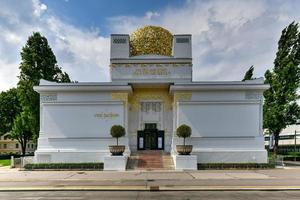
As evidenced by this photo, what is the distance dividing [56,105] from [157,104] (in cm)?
911

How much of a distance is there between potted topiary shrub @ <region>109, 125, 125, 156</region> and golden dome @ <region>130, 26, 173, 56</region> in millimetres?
9142

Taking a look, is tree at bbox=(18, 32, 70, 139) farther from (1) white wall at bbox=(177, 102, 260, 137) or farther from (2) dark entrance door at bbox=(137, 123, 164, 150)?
(1) white wall at bbox=(177, 102, 260, 137)

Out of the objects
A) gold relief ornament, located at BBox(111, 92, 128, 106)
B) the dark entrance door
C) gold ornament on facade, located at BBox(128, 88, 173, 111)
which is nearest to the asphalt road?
gold relief ornament, located at BBox(111, 92, 128, 106)

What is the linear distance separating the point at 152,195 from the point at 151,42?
21253 mm

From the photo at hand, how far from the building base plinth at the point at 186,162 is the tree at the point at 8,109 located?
1357 inches

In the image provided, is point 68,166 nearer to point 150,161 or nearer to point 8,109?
point 150,161

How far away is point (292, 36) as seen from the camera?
34.9 m

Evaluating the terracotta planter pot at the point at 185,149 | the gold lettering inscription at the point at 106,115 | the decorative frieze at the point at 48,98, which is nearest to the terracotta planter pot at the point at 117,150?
the gold lettering inscription at the point at 106,115

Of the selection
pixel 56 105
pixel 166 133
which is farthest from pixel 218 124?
pixel 56 105

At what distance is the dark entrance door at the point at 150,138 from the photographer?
96.8 ft

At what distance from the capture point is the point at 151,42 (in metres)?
30.9

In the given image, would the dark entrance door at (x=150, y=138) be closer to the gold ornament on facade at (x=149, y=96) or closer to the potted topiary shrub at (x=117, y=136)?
the gold ornament on facade at (x=149, y=96)

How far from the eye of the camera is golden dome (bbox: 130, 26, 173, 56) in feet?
101

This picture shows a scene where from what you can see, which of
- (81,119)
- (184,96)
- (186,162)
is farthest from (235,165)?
(81,119)
